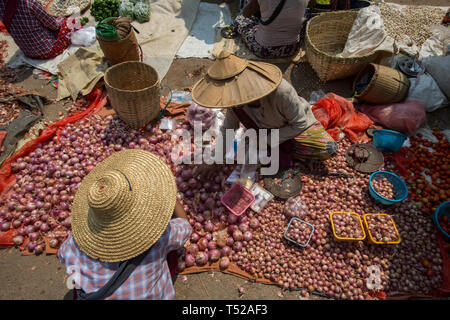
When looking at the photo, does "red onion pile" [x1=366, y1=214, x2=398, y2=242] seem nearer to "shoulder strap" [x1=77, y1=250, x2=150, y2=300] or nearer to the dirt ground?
the dirt ground

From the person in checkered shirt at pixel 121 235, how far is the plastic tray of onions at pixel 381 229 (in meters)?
1.87

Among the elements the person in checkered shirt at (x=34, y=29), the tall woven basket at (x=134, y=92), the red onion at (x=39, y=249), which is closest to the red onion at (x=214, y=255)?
the red onion at (x=39, y=249)

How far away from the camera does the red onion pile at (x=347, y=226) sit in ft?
7.61

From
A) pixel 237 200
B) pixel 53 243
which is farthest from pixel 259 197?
pixel 53 243

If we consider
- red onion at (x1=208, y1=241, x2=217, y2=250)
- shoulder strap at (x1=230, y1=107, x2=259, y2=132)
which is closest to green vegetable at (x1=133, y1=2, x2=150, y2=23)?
shoulder strap at (x1=230, y1=107, x2=259, y2=132)

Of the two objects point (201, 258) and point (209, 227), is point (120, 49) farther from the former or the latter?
point (201, 258)

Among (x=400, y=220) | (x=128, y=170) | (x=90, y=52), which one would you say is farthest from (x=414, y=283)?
(x=90, y=52)

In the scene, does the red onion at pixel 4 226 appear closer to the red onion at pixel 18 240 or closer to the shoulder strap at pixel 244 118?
the red onion at pixel 18 240

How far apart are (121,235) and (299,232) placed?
1.63 meters

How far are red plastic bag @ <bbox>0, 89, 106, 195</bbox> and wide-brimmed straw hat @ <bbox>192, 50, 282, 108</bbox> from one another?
94.5 inches

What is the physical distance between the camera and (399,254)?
91.5 inches
